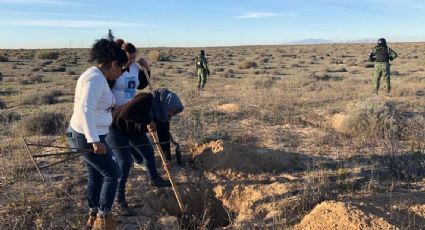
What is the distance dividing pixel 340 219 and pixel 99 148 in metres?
2.03

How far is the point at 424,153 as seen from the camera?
6.51 m

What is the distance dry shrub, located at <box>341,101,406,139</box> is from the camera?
309 inches

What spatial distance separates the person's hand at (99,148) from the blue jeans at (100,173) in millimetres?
142

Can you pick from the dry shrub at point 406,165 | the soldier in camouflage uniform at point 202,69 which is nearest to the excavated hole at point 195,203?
the dry shrub at point 406,165

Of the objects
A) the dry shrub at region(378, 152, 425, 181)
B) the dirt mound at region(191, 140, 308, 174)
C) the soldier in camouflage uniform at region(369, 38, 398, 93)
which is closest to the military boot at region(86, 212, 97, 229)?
the dirt mound at region(191, 140, 308, 174)

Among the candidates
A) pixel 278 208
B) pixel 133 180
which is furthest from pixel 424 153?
pixel 133 180

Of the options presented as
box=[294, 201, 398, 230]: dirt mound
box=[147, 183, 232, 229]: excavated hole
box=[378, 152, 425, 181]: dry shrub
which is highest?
box=[294, 201, 398, 230]: dirt mound

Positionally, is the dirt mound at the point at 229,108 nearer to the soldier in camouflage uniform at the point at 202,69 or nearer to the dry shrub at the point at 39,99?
the soldier in camouflage uniform at the point at 202,69

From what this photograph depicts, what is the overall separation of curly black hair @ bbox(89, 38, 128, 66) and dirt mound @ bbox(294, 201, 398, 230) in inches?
83.2

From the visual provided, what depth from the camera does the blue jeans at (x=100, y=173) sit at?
3.86m

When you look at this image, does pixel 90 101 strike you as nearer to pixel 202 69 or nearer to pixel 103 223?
pixel 103 223

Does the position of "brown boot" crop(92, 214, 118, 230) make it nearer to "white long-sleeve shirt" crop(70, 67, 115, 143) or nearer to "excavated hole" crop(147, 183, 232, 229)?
"white long-sleeve shirt" crop(70, 67, 115, 143)

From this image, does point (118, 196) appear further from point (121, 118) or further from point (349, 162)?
point (349, 162)

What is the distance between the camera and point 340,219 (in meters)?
3.88
